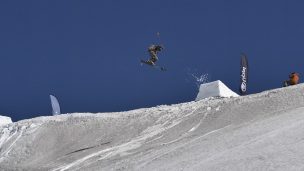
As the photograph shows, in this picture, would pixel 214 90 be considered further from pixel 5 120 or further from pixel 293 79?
pixel 5 120

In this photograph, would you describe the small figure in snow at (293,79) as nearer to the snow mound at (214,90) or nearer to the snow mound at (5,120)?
the snow mound at (214,90)

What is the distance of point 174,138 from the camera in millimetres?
21234

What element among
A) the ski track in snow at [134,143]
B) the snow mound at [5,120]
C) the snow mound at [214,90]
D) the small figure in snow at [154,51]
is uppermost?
the small figure in snow at [154,51]

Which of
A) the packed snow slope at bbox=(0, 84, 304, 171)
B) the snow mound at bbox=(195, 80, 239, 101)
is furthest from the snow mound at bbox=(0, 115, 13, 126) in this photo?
the snow mound at bbox=(195, 80, 239, 101)

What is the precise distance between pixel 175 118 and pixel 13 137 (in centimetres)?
671

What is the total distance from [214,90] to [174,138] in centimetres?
829

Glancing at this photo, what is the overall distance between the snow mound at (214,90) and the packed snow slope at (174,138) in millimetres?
2208

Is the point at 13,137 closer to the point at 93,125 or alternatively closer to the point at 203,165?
the point at 93,125

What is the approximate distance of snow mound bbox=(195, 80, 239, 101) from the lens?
28694mm

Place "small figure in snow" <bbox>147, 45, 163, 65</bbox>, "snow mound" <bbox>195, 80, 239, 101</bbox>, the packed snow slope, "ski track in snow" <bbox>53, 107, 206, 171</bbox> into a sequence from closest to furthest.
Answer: the packed snow slope, "ski track in snow" <bbox>53, 107, 206, 171</bbox>, "snow mound" <bbox>195, 80, 239, 101</bbox>, "small figure in snow" <bbox>147, 45, 163, 65</bbox>

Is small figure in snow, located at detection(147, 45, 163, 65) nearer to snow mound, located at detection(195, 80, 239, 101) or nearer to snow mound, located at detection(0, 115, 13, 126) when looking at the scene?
snow mound, located at detection(195, 80, 239, 101)

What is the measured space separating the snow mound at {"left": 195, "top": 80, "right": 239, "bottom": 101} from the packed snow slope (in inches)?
86.9

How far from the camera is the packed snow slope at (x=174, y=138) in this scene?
1647 centimetres

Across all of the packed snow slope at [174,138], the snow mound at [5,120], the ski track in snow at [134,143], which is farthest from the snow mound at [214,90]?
the snow mound at [5,120]
